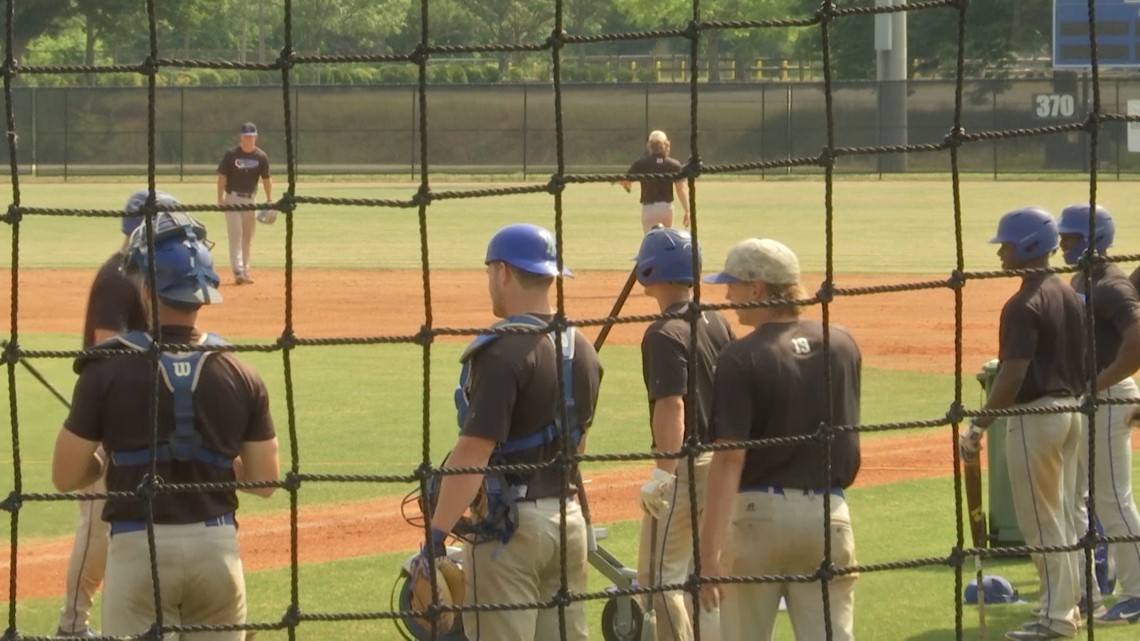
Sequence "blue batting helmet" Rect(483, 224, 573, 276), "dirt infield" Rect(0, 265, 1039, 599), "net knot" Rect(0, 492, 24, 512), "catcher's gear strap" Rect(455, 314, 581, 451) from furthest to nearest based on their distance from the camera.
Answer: "dirt infield" Rect(0, 265, 1039, 599) < "blue batting helmet" Rect(483, 224, 573, 276) < "catcher's gear strap" Rect(455, 314, 581, 451) < "net knot" Rect(0, 492, 24, 512)

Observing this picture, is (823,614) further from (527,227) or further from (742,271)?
(527,227)

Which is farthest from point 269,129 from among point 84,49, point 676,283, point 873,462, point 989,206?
point 676,283

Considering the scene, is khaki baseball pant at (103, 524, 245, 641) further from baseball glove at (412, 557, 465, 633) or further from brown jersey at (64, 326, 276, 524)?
baseball glove at (412, 557, 465, 633)

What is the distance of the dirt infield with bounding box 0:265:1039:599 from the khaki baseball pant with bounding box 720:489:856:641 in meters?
3.71

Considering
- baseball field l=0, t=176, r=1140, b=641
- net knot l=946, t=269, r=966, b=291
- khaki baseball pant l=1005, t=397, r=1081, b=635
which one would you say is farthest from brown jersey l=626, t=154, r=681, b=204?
net knot l=946, t=269, r=966, b=291

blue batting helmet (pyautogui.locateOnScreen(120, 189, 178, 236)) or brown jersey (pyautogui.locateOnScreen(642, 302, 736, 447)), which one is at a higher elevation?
blue batting helmet (pyautogui.locateOnScreen(120, 189, 178, 236))

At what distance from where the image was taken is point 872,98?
4469cm

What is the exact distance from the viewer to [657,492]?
625 centimetres

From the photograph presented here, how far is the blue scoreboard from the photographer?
126 feet

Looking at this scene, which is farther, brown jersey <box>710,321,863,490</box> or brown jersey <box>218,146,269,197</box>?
brown jersey <box>218,146,269,197</box>

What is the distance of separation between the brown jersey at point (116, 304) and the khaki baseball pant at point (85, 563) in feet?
2.14

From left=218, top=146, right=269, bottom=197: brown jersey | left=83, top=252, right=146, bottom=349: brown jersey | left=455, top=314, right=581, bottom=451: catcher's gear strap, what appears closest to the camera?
left=455, top=314, right=581, bottom=451: catcher's gear strap

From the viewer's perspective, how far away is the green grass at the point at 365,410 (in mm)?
11031

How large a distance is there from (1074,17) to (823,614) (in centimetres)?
3594
